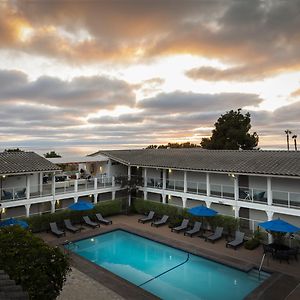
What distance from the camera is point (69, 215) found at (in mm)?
22906

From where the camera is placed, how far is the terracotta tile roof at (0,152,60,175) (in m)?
19.8

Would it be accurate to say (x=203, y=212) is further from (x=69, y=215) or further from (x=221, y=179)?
(x=69, y=215)

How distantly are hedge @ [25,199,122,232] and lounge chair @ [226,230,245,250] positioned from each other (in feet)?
40.2

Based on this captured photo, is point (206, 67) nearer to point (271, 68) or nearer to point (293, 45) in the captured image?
point (271, 68)

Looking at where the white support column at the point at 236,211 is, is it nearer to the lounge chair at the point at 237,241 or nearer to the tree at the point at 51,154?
the lounge chair at the point at 237,241

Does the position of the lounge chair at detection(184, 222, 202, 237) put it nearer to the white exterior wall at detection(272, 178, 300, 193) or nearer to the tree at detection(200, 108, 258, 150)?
the white exterior wall at detection(272, 178, 300, 193)

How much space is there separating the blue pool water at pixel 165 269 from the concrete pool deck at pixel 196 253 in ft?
1.96

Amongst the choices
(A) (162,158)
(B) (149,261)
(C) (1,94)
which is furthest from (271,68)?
(C) (1,94)

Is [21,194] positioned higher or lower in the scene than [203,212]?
higher

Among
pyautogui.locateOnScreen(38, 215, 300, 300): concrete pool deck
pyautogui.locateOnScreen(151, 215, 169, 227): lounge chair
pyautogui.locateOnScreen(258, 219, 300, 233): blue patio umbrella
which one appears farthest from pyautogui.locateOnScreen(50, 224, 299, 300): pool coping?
pyautogui.locateOnScreen(151, 215, 169, 227): lounge chair

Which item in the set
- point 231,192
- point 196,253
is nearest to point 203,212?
point 196,253

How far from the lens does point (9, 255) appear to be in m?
8.07

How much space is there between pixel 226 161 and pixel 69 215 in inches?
570

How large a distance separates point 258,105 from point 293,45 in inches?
771
